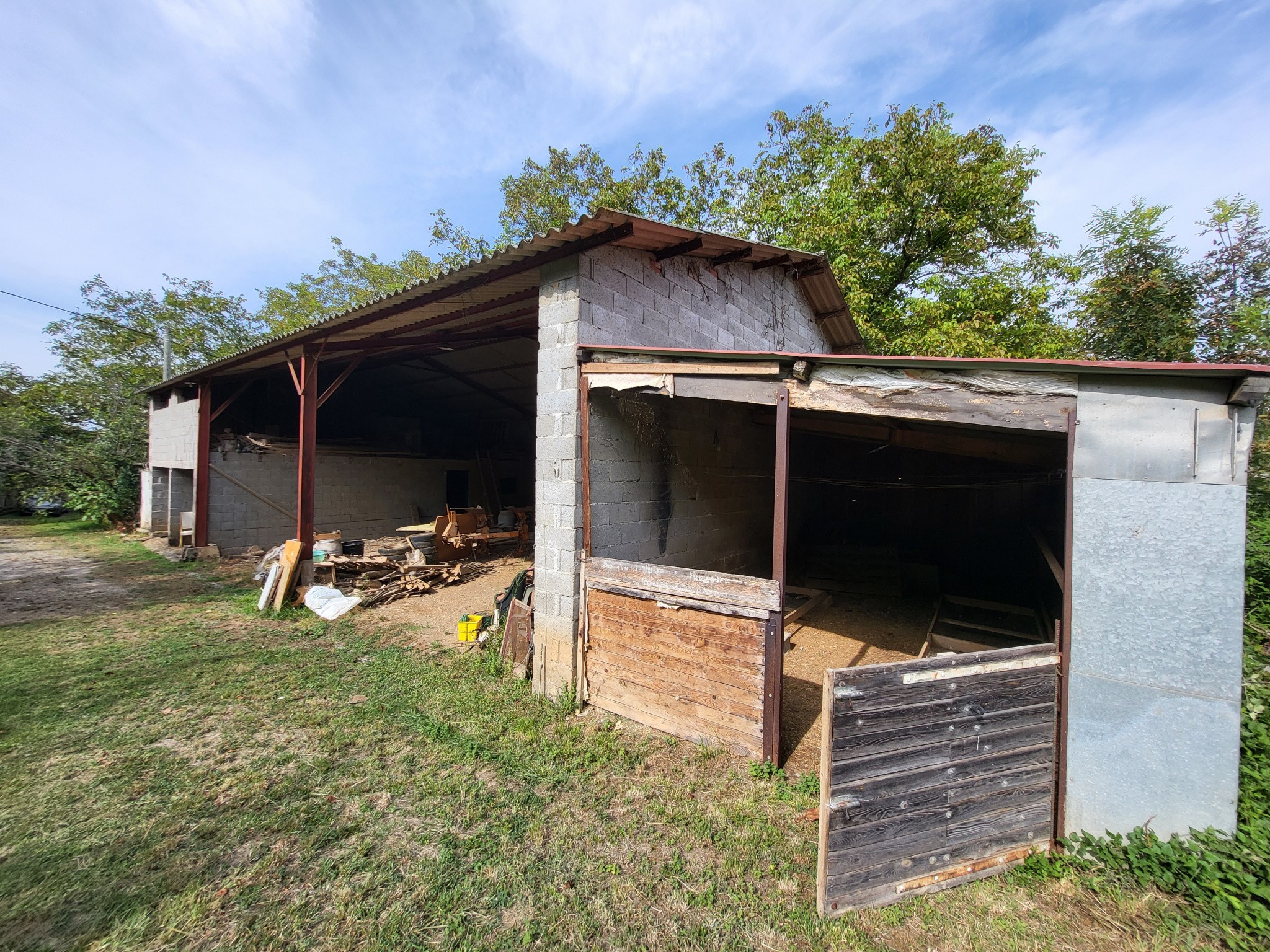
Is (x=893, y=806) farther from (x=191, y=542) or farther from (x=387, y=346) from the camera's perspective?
(x=191, y=542)

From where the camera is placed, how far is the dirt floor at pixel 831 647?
153 inches

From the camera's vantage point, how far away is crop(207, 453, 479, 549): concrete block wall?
1113cm

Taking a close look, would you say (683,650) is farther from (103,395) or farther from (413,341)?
(103,395)

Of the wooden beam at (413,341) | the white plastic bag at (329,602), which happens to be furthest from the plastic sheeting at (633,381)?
the white plastic bag at (329,602)

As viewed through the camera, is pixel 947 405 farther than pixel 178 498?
No

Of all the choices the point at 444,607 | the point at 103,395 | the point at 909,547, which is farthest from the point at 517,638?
the point at 103,395

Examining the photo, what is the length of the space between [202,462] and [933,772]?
13539mm

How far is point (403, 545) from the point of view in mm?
9781

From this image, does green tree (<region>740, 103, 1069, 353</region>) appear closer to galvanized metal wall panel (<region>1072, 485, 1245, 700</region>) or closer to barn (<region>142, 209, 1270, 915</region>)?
barn (<region>142, 209, 1270, 915</region>)

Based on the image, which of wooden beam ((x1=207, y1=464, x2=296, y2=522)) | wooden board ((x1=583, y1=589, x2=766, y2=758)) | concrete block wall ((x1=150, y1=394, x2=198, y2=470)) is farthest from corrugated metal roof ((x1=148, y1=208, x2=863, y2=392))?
wooden board ((x1=583, y1=589, x2=766, y2=758))

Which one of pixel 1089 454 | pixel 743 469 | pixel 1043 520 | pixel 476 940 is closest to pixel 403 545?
pixel 743 469

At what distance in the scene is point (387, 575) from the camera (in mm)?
8938

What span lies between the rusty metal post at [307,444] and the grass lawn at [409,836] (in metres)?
3.67

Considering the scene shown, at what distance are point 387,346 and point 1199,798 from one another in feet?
31.7
